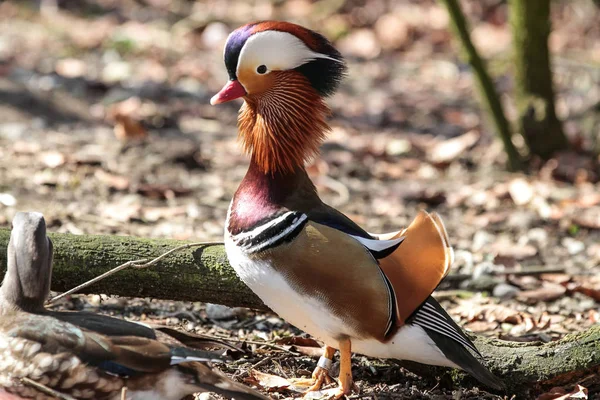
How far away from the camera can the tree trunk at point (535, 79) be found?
612 centimetres

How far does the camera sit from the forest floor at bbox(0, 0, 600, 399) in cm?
412

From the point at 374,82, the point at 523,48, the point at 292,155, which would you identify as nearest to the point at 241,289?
the point at 292,155

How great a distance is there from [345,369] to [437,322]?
1.15 feet

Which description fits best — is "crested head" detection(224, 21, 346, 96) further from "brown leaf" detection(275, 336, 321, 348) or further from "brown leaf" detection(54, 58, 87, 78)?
"brown leaf" detection(54, 58, 87, 78)

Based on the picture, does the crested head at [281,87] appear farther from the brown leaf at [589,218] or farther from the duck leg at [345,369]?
the brown leaf at [589,218]

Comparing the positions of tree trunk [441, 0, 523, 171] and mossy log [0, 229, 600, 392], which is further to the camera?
tree trunk [441, 0, 523, 171]

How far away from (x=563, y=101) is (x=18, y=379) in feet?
21.4

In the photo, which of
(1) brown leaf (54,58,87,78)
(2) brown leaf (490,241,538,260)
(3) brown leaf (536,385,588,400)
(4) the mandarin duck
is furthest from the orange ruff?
(1) brown leaf (54,58,87,78)

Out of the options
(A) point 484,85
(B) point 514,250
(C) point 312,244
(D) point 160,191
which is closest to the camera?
(C) point 312,244

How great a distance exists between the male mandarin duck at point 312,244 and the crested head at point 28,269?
63 cm

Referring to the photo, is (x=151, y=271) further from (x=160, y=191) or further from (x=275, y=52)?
(x=160, y=191)

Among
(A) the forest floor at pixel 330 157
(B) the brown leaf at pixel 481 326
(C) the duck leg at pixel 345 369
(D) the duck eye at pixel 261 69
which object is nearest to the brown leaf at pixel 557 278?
(A) the forest floor at pixel 330 157

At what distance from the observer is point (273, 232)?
9.87 ft

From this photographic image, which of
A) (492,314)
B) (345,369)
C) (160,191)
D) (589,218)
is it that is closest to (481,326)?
(492,314)
